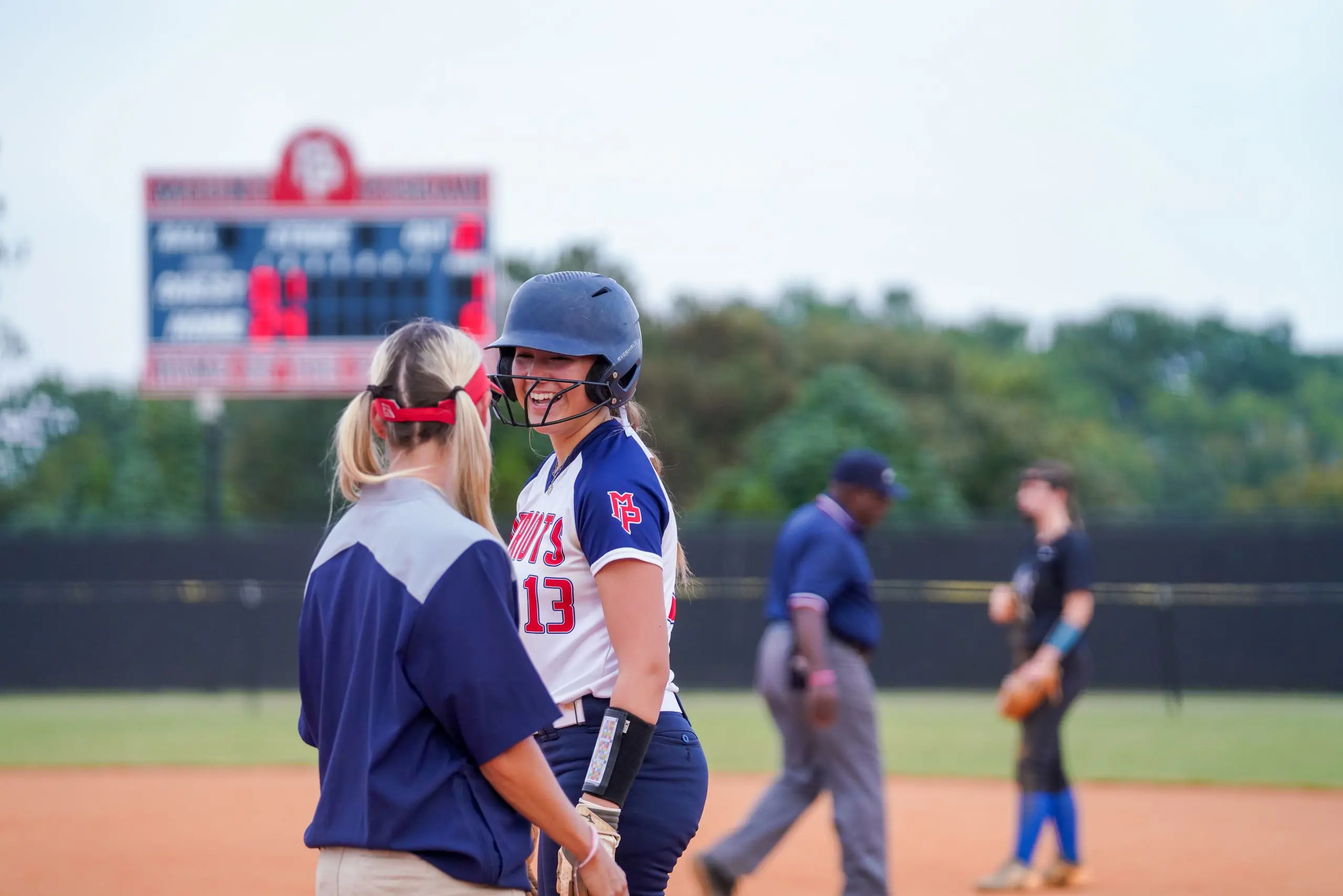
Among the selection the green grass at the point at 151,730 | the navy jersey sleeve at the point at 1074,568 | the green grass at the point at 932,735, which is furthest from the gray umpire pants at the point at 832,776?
the green grass at the point at 151,730

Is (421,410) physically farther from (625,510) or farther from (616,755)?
(616,755)

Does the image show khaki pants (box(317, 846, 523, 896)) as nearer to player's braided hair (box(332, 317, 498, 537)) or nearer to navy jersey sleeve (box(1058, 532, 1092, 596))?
player's braided hair (box(332, 317, 498, 537))

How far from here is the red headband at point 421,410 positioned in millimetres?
2803

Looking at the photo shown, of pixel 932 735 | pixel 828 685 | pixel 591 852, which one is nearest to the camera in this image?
pixel 591 852

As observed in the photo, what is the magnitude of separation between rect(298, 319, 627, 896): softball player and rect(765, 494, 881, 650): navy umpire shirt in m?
3.58

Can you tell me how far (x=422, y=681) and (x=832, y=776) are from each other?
398 cm

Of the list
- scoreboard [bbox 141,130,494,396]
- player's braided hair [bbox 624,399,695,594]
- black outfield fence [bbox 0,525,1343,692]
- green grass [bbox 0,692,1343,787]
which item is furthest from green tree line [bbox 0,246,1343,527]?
player's braided hair [bbox 624,399,695,594]

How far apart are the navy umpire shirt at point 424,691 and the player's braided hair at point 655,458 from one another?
0.81 m

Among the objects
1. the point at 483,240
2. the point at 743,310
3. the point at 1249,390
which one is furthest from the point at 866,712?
the point at 1249,390

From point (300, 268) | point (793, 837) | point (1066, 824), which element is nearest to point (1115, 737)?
point (793, 837)

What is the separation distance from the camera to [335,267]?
62.2ft

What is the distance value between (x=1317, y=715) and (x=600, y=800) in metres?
15.5

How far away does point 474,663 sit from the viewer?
2576 millimetres

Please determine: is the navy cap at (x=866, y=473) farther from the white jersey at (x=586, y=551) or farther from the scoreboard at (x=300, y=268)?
the scoreboard at (x=300, y=268)
